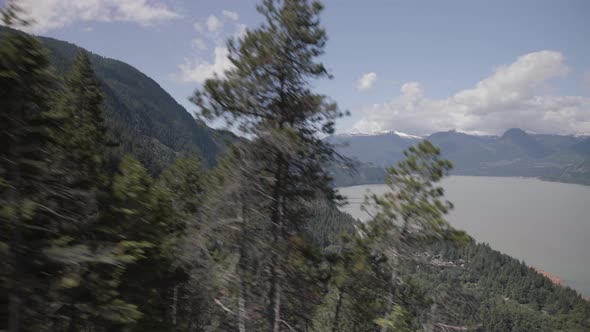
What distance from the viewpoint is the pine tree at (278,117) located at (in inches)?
312

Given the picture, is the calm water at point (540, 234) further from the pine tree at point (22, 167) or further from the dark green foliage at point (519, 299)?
the pine tree at point (22, 167)

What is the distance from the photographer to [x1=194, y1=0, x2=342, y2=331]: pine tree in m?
7.93

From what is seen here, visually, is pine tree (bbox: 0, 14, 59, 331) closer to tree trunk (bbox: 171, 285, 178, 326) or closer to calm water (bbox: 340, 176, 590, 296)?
tree trunk (bbox: 171, 285, 178, 326)

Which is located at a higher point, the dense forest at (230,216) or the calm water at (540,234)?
the dense forest at (230,216)

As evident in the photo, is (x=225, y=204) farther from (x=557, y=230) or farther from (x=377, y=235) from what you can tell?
(x=557, y=230)

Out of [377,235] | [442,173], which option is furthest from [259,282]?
[442,173]

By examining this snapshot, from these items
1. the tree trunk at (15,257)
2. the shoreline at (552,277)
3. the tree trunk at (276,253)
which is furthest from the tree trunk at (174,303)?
the shoreline at (552,277)

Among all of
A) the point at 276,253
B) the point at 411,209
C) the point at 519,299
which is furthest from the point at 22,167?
the point at 519,299

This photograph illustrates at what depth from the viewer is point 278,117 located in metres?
8.10

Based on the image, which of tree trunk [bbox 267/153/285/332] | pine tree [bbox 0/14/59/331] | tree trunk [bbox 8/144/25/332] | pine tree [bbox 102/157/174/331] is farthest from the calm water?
tree trunk [bbox 8/144/25/332]

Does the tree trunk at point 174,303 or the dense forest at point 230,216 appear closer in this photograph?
the dense forest at point 230,216

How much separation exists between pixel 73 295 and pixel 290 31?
24.7ft

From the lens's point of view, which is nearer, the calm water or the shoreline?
the shoreline

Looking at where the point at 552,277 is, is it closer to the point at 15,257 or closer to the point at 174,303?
the point at 174,303
